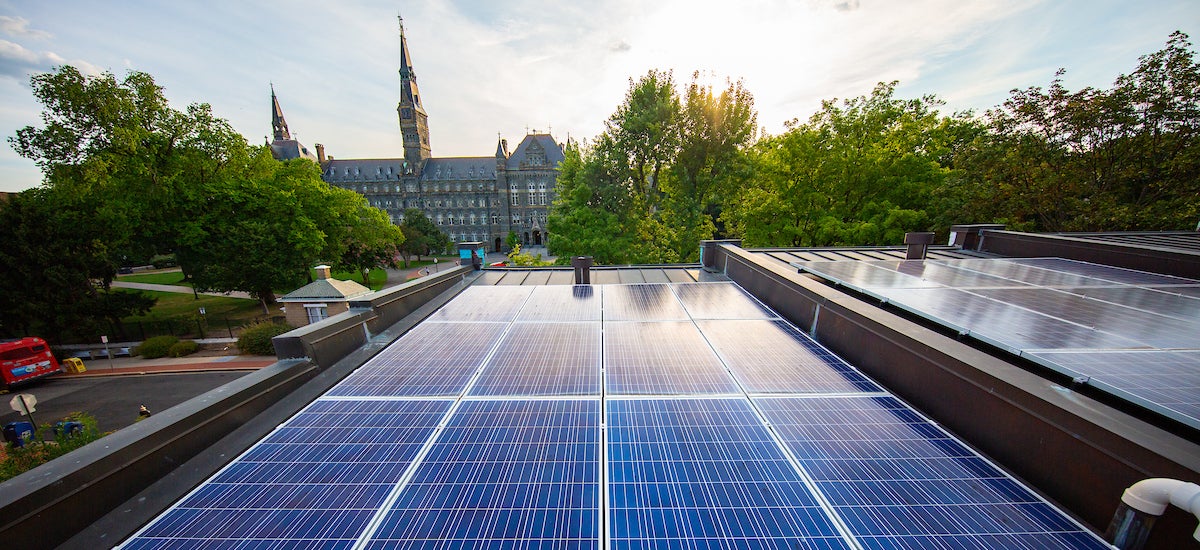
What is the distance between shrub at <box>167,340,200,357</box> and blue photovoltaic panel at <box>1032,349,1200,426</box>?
3579 centimetres

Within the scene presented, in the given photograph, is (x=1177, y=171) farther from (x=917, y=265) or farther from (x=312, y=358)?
(x=312, y=358)

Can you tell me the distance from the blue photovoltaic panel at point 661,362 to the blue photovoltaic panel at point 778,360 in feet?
0.94

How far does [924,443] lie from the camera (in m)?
3.70

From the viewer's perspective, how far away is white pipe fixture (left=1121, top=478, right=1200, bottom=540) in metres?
2.02

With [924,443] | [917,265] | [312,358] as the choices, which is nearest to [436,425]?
[312,358]

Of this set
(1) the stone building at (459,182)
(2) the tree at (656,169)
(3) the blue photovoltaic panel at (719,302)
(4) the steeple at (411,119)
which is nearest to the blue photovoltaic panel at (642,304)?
(3) the blue photovoltaic panel at (719,302)

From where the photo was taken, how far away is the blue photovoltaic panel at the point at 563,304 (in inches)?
304

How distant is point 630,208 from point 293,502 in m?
24.1

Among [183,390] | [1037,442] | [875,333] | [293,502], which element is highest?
[875,333]

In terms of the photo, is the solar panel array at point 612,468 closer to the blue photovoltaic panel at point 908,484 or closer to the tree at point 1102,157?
the blue photovoltaic panel at point 908,484

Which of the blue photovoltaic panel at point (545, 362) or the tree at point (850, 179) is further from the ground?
the tree at point (850, 179)

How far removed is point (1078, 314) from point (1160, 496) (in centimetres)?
401

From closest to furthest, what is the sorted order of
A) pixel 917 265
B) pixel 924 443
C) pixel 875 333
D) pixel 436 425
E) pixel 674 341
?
pixel 924 443 → pixel 436 425 → pixel 875 333 → pixel 674 341 → pixel 917 265

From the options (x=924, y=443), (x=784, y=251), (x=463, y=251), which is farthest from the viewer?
(x=784, y=251)
